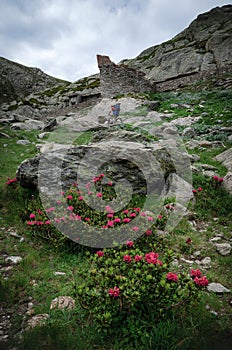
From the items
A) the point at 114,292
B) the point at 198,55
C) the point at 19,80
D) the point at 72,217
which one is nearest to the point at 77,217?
the point at 72,217

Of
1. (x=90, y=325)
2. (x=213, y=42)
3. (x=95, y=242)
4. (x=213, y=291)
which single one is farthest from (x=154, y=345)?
(x=213, y=42)

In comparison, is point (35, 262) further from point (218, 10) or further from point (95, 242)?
point (218, 10)

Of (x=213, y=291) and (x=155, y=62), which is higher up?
(x=155, y=62)

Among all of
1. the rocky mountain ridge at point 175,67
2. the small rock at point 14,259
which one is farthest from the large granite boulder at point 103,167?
the rocky mountain ridge at point 175,67

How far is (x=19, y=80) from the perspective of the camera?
41.2 meters

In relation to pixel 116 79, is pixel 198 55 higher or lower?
higher

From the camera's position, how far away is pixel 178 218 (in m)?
5.02

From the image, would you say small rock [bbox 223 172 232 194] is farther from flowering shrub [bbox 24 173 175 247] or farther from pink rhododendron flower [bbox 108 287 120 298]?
pink rhododendron flower [bbox 108 287 120 298]

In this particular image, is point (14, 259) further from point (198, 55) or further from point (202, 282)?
point (198, 55)

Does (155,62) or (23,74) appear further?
(23,74)

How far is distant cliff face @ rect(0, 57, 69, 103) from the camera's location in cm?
3528

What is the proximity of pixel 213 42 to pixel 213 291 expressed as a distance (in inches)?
1295

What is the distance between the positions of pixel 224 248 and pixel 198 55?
29889 mm

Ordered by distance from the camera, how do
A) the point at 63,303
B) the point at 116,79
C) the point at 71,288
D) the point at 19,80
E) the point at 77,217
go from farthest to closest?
the point at 19,80 → the point at 116,79 → the point at 77,217 → the point at 71,288 → the point at 63,303
